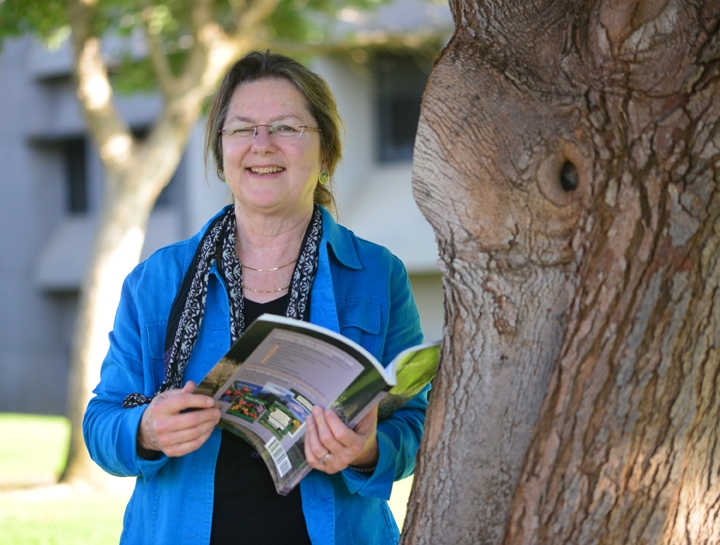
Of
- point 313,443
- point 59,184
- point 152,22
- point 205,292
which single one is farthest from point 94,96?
point 59,184

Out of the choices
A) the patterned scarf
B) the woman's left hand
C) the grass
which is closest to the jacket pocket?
the patterned scarf

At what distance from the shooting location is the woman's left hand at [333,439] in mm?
2078

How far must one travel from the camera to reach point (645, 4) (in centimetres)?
189

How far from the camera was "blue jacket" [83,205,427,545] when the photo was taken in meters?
2.34

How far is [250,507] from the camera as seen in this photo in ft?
7.80

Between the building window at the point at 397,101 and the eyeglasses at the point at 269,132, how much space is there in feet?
38.6

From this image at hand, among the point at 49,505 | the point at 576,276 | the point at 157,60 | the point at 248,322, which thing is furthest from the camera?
the point at 157,60

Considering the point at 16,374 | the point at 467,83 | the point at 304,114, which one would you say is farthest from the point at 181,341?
the point at 16,374

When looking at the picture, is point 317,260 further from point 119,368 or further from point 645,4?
point 645,4

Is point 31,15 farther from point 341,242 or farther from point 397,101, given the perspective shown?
point 397,101

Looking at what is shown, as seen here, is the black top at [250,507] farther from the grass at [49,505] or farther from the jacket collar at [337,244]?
the grass at [49,505]

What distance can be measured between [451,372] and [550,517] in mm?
379

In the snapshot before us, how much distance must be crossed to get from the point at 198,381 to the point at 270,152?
641mm

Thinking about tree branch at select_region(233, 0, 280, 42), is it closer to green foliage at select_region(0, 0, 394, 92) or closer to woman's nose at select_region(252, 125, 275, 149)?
green foliage at select_region(0, 0, 394, 92)
